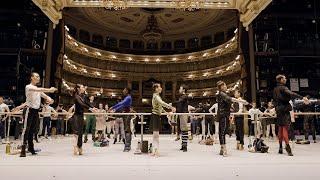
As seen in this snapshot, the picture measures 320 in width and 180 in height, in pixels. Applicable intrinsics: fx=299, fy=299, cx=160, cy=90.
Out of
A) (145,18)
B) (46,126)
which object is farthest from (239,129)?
(145,18)

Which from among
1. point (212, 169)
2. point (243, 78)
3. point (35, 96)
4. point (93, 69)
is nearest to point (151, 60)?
point (93, 69)

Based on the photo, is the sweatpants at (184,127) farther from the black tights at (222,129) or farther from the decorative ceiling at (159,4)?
the decorative ceiling at (159,4)

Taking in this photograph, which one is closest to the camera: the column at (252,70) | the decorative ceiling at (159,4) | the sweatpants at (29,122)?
the sweatpants at (29,122)

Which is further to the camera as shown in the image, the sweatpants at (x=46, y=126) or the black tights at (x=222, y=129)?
the sweatpants at (x=46, y=126)

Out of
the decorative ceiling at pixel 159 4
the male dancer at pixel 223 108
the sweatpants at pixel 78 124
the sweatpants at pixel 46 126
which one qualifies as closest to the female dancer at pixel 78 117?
the sweatpants at pixel 78 124

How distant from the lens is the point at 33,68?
20.3m

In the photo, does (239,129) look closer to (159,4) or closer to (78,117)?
(78,117)

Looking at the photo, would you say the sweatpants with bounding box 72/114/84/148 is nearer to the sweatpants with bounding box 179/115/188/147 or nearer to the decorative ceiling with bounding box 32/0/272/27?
the sweatpants with bounding box 179/115/188/147

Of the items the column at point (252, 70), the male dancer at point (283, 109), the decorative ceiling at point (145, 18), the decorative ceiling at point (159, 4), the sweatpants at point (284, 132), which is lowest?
the sweatpants at point (284, 132)

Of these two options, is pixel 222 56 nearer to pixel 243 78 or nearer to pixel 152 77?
pixel 152 77

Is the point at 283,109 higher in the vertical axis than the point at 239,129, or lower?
higher

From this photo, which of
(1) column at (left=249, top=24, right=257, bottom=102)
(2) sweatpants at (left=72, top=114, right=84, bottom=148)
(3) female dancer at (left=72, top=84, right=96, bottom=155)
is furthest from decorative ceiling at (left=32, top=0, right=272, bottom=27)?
(1) column at (left=249, top=24, right=257, bottom=102)

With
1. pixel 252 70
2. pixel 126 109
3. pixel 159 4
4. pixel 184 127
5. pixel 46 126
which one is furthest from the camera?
pixel 252 70

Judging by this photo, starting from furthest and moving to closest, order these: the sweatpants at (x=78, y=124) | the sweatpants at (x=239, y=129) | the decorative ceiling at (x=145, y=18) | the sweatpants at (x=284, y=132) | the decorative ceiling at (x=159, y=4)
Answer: the decorative ceiling at (x=145, y=18) → the decorative ceiling at (x=159, y=4) → the sweatpants at (x=239, y=129) → the sweatpants at (x=78, y=124) → the sweatpants at (x=284, y=132)
